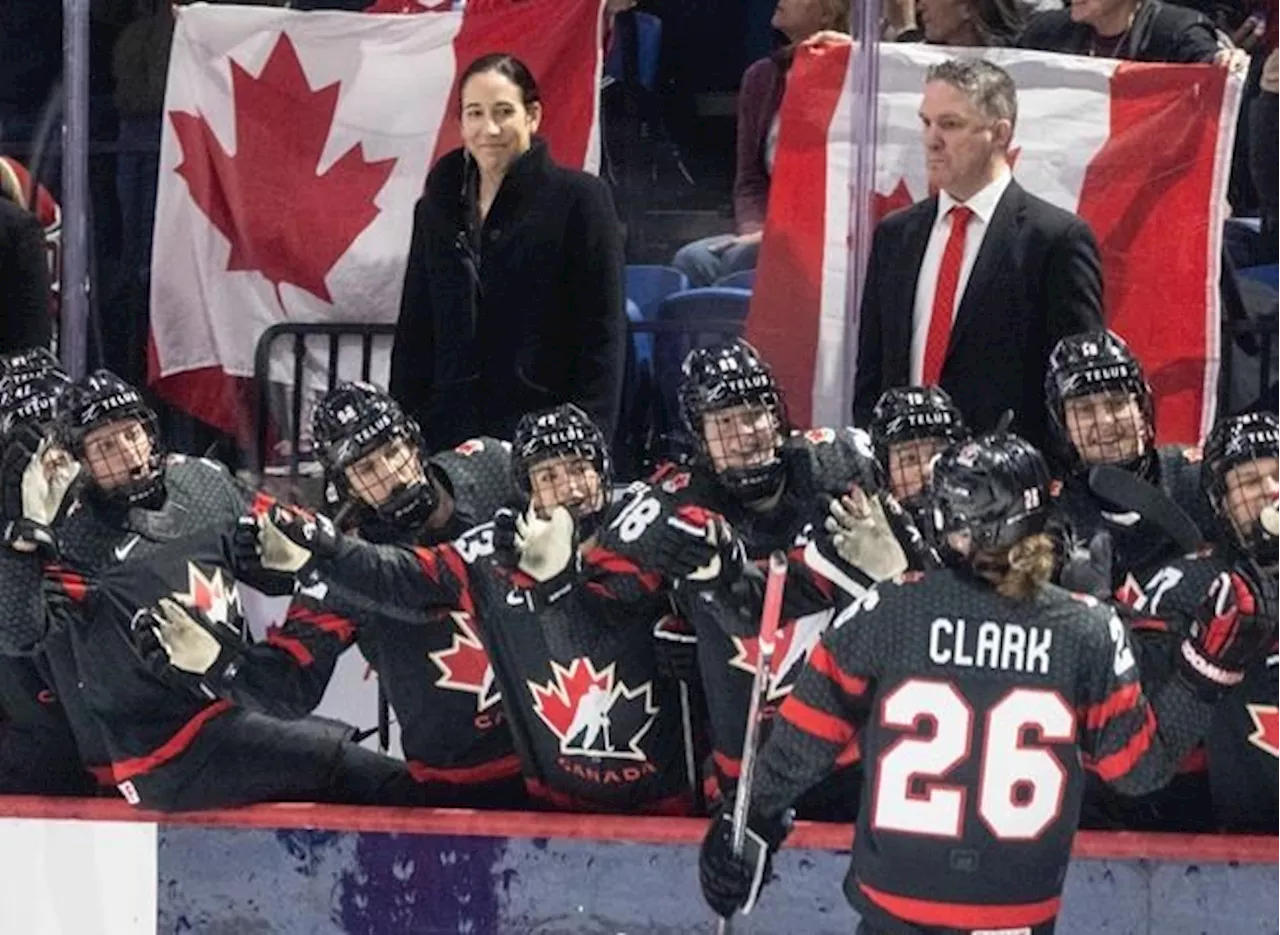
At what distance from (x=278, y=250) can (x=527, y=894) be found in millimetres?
1815

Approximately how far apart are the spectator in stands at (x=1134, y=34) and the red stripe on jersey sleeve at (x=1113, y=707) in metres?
1.80

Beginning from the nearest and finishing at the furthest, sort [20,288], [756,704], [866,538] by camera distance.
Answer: [756,704] → [866,538] → [20,288]

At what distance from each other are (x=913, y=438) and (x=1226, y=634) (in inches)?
29.5

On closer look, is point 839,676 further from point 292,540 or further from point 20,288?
point 20,288

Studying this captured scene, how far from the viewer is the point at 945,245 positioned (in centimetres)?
586

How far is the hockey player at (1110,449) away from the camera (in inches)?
211

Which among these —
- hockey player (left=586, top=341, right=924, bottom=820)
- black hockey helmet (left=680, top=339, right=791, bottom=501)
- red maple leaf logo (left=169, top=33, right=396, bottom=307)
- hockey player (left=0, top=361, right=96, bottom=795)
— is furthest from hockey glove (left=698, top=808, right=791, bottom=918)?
red maple leaf logo (left=169, top=33, right=396, bottom=307)

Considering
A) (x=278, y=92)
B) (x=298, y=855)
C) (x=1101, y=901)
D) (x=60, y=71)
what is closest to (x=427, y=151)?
(x=278, y=92)

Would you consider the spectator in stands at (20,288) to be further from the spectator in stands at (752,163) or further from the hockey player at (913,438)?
the hockey player at (913,438)

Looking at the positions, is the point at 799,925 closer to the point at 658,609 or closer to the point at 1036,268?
the point at 658,609

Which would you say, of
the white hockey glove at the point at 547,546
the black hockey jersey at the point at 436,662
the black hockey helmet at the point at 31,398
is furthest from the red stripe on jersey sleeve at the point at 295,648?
the black hockey helmet at the point at 31,398

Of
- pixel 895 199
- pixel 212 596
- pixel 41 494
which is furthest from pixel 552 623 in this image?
pixel 895 199

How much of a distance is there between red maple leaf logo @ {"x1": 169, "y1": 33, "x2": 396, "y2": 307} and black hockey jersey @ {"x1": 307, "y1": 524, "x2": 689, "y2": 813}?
128 cm

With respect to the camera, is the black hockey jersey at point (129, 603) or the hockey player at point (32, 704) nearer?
the black hockey jersey at point (129, 603)
